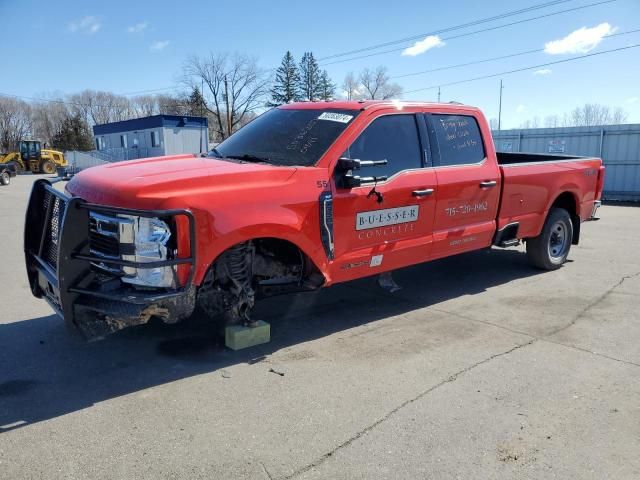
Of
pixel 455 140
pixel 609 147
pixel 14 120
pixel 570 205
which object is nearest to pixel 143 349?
pixel 455 140

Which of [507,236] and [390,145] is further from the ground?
[390,145]

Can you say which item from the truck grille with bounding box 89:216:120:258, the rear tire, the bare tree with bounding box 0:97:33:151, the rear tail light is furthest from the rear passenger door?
the bare tree with bounding box 0:97:33:151

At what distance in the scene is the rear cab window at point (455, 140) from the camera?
208 inches

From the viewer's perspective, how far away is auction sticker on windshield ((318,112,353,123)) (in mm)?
4684

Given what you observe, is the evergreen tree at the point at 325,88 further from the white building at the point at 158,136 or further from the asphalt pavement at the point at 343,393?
the asphalt pavement at the point at 343,393

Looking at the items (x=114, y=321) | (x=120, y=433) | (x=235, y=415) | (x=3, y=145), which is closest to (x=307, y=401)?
(x=235, y=415)

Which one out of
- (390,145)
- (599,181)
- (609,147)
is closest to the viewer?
(390,145)

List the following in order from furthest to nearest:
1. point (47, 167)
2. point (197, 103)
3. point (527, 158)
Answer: point (197, 103) < point (47, 167) < point (527, 158)

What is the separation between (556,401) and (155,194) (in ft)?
10.1

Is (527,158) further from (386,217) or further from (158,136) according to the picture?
(158,136)

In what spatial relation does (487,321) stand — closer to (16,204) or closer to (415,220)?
(415,220)

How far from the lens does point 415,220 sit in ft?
16.3

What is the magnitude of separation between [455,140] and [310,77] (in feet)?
239

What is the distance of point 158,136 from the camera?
4584 cm
